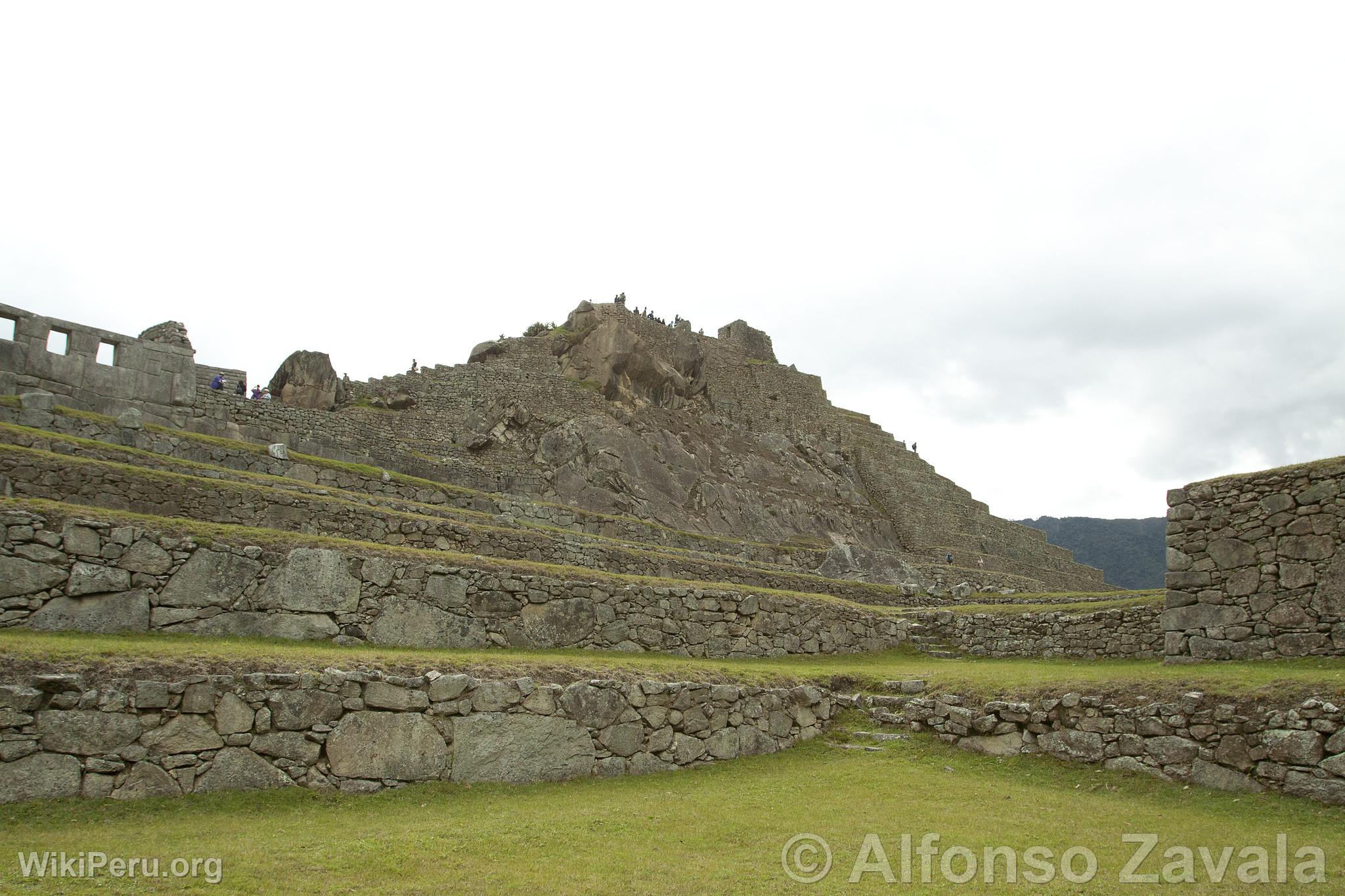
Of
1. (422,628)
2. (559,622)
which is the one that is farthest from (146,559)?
(559,622)

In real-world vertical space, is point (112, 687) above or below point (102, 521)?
below

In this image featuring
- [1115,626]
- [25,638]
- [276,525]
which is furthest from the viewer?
[1115,626]

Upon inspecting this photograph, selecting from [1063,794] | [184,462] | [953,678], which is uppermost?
[184,462]

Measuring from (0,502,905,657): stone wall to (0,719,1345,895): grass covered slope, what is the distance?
3.44 metres

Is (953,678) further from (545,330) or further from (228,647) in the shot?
(545,330)

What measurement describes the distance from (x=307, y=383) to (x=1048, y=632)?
25.1 metres

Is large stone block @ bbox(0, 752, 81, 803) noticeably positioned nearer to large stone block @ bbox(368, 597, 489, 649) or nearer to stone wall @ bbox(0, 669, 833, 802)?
stone wall @ bbox(0, 669, 833, 802)

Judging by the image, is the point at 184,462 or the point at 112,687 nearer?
the point at 112,687

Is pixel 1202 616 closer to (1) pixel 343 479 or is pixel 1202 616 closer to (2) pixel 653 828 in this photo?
(2) pixel 653 828

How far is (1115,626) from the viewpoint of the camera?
1716 centimetres

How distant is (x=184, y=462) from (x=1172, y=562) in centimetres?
1874

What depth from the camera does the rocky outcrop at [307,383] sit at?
3183 cm

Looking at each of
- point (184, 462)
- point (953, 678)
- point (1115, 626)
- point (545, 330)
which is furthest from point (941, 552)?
point (184, 462)

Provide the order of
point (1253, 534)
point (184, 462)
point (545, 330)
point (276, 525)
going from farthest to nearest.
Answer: point (545, 330) < point (184, 462) < point (276, 525) < point (1253, 534)
